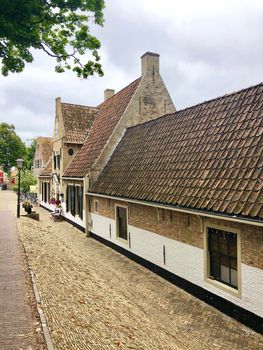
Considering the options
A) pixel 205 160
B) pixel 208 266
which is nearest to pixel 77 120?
pixel 205 160

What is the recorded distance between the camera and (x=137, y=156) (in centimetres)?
1367

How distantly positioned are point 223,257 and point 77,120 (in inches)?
698

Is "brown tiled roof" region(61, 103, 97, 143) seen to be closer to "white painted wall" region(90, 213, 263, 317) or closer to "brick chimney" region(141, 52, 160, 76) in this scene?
"brick chimney" region(141, 52, 160, 76)

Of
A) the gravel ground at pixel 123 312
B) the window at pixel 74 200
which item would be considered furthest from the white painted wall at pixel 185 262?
the window at pixel 74 200

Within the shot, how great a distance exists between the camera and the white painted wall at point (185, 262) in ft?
21.8

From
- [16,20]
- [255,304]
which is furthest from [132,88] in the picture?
[255,304]

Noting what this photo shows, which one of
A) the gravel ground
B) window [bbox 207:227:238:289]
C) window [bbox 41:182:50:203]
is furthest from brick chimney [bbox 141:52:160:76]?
window [bbox 41:182:50:203]

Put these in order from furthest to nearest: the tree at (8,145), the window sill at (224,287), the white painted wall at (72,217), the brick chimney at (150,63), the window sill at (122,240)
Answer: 1. the tree at (8,145)
2. the white painted wall at (72,217)
3. the brick chimney at (150,63)
4. the window sill at (122,240)
5. the window sill at (224,287)

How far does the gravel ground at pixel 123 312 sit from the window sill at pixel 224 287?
2.15 ft

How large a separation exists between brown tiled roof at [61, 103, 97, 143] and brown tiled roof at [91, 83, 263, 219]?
8668mm

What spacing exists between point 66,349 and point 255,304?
431cm

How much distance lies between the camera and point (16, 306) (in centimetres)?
639

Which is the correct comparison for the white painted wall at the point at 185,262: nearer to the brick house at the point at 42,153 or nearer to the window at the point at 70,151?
the window at the point at 70,151

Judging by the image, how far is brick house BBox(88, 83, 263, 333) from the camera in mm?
6914
